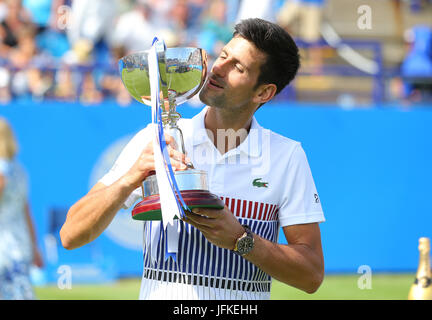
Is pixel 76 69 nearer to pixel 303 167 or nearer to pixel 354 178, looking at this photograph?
pixel 354 178

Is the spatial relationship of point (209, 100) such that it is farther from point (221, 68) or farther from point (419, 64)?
point (419, 64)

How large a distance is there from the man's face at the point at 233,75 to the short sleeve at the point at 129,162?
25cm

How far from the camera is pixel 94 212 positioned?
2.33 meters

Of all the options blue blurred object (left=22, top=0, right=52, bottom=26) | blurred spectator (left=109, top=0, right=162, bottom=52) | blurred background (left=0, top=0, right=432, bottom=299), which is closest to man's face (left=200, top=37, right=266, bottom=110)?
blurred background (left=0, top=0, right=432, bottom=299)

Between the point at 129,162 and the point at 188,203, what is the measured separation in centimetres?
42

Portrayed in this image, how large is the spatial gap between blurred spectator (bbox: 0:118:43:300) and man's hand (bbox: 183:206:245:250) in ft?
8.83

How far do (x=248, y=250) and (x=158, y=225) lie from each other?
1.23 ft

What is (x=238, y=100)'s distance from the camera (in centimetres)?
268

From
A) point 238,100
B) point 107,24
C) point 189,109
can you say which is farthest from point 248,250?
point 107,24

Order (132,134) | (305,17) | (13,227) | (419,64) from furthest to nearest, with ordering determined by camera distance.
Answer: (305,17)
(419,64)
(132,134)
(13,227)

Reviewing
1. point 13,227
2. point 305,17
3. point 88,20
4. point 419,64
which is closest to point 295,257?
point 13,227

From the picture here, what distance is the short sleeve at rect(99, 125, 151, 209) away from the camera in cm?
252
